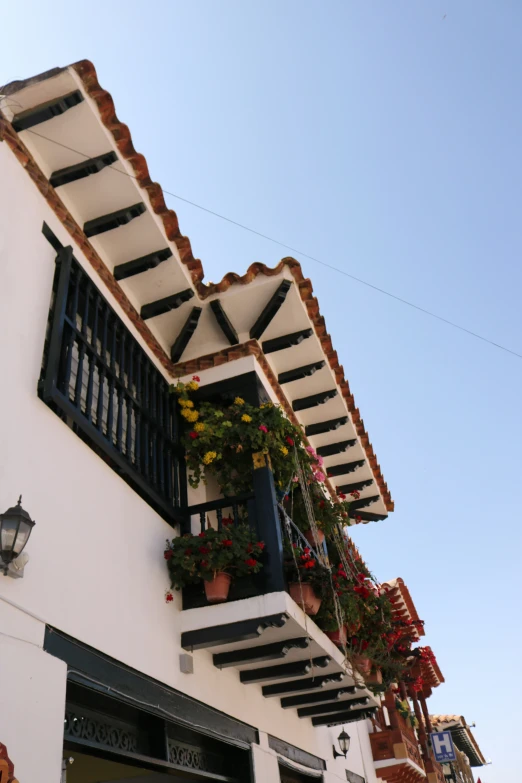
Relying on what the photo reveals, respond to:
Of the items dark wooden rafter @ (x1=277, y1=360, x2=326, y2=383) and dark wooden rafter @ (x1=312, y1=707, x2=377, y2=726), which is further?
dark wooden rafter @ (x1=312, y1=707, x2=377, y2=726)

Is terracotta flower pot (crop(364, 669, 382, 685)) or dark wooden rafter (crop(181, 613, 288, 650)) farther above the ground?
terracotta flower pot (crop(364, 669, 382, 685))

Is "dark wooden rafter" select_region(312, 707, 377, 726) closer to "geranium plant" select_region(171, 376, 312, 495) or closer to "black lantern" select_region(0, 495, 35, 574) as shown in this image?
"geranium plant" select_region(171, 376, 312, 495)

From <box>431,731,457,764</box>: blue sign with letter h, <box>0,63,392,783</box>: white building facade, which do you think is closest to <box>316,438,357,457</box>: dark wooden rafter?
<box>0,63,392,783</box>: white building facade

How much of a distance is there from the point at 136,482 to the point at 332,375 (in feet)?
11.8

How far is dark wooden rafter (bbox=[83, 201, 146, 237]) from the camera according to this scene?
596cm

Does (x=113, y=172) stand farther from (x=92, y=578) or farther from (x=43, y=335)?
(x=92, y=578)

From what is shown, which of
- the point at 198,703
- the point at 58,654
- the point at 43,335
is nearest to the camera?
the point at 58,654

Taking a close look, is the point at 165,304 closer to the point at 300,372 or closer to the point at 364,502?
the point at 300,372

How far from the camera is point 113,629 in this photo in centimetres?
446

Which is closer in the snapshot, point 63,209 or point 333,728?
point 63,209

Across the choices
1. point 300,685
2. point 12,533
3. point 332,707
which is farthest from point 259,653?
point 12,533

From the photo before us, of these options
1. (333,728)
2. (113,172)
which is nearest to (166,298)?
(113,172)

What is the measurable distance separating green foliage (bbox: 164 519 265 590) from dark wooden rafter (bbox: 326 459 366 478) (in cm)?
477

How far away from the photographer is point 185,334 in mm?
7172
